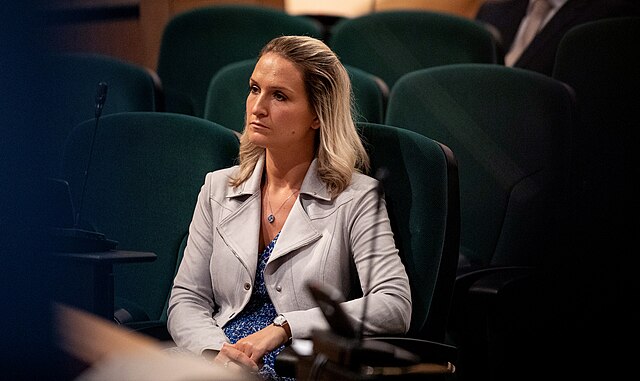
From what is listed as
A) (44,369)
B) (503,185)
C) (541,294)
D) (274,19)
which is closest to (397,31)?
(274,19)

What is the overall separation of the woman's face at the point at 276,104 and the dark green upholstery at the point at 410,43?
0.72 m

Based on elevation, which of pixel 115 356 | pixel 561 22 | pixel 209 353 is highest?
pixel 115 356

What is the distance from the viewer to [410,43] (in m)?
1.82

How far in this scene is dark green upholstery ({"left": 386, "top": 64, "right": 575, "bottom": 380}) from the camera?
135 cm

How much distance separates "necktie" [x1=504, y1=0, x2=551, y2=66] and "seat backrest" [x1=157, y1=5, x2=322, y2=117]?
446 mm

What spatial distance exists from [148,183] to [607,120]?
2.62 feet

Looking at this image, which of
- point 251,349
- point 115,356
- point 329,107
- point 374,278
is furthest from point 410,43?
point 115,356

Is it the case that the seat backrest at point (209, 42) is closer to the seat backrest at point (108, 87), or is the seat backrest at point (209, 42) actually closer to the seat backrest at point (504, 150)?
the seat backrest at point (108, 87)

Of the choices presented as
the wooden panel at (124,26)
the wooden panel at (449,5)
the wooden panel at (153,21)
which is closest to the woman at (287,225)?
the wooden panel at (124,26)

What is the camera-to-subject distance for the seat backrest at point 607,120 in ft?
5.06

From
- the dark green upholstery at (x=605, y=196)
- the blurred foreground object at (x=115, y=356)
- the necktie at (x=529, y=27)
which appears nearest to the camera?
the blurred foreground object at (x=115, y=356)

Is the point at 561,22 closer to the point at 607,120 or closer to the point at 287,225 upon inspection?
the point at 607,120

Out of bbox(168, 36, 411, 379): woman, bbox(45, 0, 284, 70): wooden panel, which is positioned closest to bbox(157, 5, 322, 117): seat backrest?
bbox(45, 0, 284, 70): wooden panel

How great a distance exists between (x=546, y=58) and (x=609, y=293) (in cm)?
51
